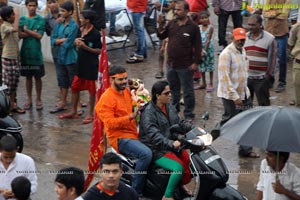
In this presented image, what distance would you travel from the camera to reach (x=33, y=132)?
40.0 feet

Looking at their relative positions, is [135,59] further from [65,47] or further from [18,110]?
[18,110]

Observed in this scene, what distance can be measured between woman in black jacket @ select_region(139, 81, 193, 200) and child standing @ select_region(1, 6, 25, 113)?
4247mm

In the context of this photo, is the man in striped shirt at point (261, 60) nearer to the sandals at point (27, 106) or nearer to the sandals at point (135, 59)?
the sandals at point (27, 106)

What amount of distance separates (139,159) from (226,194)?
1.11m

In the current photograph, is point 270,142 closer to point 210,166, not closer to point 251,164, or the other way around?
point 210,166

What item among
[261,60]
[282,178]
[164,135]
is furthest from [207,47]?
[282,178]

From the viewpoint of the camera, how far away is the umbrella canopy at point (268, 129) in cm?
699

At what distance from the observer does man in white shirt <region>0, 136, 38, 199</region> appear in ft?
25.5

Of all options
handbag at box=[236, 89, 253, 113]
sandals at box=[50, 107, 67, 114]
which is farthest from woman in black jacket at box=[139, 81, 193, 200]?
sandals at box=[50, 107, 67, 114]

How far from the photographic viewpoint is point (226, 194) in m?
8.41

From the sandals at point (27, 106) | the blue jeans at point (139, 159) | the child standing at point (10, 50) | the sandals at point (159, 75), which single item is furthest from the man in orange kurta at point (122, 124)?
the sandals at point (159, 75)

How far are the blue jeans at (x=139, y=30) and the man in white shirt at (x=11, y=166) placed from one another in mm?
7736

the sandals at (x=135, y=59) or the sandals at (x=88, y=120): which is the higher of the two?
the sandals at (x=135, y=59)

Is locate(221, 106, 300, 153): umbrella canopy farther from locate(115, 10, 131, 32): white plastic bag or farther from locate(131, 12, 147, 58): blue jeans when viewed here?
locate(115, 10, 131, 32): white plastic bag
